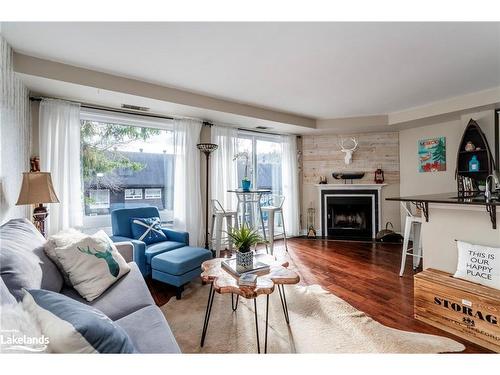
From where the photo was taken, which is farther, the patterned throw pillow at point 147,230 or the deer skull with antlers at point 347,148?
the deer skull with antlers at point 347,148

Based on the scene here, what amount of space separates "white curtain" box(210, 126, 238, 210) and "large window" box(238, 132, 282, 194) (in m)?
0.27

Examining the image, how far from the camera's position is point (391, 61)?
7.88 ft

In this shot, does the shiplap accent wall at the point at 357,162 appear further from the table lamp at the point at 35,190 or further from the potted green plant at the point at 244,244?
the table lamp at the point at 35,190

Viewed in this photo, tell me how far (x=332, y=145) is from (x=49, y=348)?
510cm

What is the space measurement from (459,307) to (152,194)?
3.62m

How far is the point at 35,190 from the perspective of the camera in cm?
206

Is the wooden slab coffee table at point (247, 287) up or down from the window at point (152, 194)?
down


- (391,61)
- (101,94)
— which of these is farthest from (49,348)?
(391,61)

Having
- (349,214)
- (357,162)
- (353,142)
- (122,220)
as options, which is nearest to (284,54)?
(122,220)

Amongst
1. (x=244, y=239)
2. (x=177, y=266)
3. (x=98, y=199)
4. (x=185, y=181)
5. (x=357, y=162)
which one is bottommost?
(x=177, y=266)

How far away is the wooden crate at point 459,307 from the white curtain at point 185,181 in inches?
112

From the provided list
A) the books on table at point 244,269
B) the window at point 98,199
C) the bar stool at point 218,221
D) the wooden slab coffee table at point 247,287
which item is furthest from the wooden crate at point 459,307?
the window at point 98,199

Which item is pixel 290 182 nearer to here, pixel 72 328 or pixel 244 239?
pixel 244 239

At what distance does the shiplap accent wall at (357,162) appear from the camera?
475cm
